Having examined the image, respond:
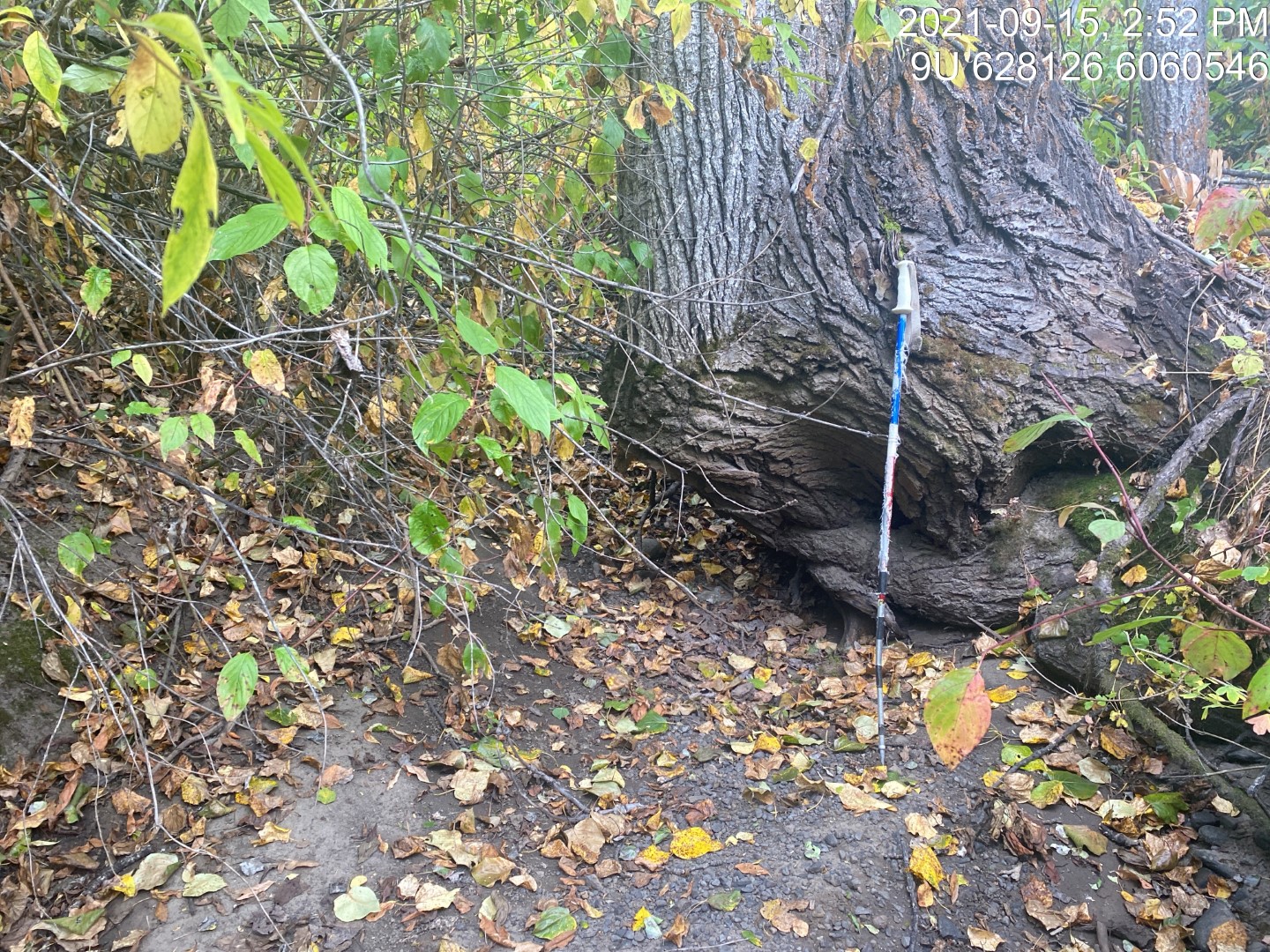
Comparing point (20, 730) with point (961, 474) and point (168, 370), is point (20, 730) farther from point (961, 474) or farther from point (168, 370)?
point (961, 474)

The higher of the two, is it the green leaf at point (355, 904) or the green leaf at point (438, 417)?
the green leaf at point (438, 417)

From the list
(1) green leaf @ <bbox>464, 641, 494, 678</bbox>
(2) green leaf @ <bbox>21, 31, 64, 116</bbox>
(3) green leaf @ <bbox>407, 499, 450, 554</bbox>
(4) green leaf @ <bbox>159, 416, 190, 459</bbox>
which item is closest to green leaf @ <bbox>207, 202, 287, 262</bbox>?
(2) green leaf @ <bbox>21, 31, 64, 116</bbox>

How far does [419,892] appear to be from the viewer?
7.82 feet

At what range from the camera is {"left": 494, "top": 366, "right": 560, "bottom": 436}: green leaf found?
4.83 ft

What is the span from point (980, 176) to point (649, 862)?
308cm

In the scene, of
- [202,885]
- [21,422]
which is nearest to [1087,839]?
[202,885]

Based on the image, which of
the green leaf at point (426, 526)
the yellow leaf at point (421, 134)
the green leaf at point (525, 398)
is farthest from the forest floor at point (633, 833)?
the yellow leaf at point (421, 134)

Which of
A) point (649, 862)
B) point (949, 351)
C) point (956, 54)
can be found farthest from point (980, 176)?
point (649, 862)

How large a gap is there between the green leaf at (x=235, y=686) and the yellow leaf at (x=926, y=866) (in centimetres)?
199

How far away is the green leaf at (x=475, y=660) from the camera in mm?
2484

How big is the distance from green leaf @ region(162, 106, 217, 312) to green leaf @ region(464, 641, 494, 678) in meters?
1.85

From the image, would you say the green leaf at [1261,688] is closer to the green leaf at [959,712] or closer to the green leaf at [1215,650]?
the green leaf at [1215,650]

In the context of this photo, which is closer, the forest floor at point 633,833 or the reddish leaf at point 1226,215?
the reddish leaf at point 1226,215

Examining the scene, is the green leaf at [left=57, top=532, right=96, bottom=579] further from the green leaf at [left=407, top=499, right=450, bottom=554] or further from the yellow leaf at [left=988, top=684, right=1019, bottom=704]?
the yellow leaf at [left=988, top=684, right=1019, bottom=704]
